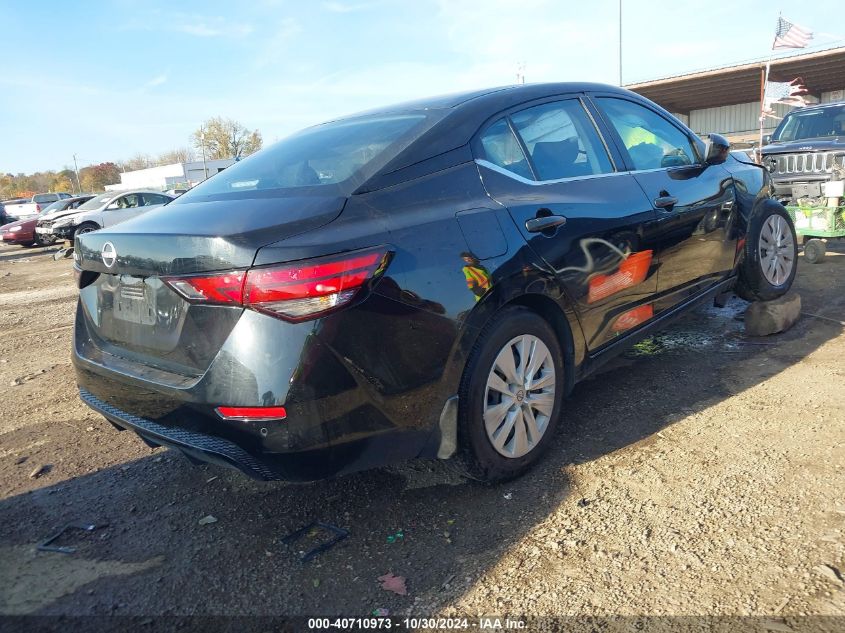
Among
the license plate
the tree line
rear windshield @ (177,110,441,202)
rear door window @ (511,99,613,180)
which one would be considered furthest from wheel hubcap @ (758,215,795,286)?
the tree line

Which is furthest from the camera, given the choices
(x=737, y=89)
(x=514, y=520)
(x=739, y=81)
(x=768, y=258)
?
(x=737, y=89)

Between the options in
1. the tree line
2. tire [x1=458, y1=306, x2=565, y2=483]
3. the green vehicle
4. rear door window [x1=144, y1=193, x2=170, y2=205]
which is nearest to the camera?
tire [x1=458, y1=306, x2=565, y2=483]

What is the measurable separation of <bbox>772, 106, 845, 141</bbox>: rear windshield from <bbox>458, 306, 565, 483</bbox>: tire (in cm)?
863

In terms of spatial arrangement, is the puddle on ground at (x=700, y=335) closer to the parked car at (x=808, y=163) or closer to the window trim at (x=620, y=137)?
the window trim at (x=620, y=137)

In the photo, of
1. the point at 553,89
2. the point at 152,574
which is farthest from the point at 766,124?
the point at 152,574

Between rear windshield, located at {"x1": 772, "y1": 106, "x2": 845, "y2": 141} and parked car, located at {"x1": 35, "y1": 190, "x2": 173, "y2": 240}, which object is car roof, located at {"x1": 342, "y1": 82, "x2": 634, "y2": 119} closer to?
rear windshield, located at {"x1": 772, "y1": 106, "x2": 845, "y2": 141}

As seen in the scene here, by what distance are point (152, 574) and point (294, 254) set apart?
4.51 ft

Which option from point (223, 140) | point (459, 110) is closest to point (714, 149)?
point (459, 110)

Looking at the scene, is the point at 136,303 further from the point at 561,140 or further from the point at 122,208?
the point at 122,208

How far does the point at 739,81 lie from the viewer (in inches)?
1380

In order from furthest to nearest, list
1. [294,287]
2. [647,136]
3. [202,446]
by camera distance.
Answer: [647,136] → [202,446] → [294,287]

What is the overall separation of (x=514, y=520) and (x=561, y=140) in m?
1.90

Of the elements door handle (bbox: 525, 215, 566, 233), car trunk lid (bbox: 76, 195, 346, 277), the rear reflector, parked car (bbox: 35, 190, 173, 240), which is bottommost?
parked car (bbox: 35, 190, 173, 240)

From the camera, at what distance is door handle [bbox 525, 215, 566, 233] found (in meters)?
2.87
